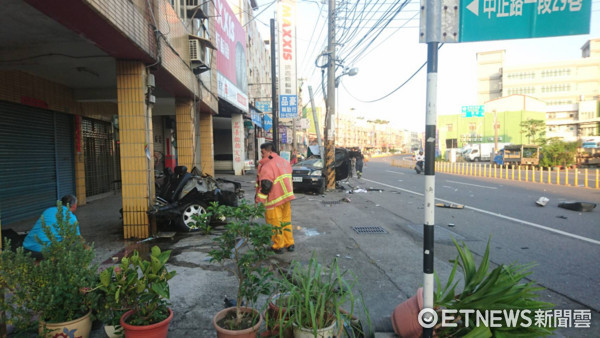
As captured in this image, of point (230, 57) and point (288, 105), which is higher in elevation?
point (230, 57)

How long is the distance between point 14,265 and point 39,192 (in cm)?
679

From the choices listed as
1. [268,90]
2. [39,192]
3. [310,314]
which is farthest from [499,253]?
[268,90]

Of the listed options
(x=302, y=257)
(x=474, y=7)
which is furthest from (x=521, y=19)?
(x=302, y=257)

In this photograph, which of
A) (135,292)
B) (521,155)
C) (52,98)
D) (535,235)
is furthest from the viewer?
(521,155)

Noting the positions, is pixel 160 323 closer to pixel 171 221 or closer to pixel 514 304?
pixel 514 304

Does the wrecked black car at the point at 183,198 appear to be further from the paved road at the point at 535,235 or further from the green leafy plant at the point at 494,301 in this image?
the green leafy plant at the point at 494,301

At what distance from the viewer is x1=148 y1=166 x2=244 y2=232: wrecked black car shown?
20.2ft

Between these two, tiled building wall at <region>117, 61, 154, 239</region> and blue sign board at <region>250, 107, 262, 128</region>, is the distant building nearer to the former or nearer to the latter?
blue sign board at <region>250, 107, 262, 128</region>

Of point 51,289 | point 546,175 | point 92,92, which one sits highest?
point 92,92

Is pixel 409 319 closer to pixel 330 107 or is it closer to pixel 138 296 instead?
pixel 138 296

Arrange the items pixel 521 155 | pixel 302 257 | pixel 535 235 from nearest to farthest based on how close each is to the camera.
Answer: pixel 302 257 → pixel 535 235 → pixel 521 155

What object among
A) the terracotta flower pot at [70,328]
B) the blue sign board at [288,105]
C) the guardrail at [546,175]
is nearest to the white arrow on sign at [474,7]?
the terracotta flower pot at [70,328]

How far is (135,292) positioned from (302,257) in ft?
9.11

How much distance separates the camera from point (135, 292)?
7.97 ft
